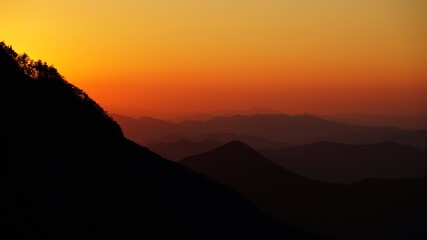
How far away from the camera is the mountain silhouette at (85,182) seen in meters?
48.4

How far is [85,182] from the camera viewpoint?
57.2 metres

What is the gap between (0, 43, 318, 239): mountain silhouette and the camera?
48438 millimetres

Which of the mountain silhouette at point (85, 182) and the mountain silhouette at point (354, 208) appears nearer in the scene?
the mountain silhouette at point (85, 182)

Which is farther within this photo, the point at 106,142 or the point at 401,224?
the point at 401,224

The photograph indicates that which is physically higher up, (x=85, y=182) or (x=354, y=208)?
(x=85, y=182)

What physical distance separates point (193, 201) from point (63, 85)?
24.7 metres

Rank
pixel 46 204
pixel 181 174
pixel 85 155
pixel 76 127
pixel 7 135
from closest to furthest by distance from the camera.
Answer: pixel 46 204 < pixel 7 135 < pixel 85 155 < pixel 76 127 < pixel 181 174

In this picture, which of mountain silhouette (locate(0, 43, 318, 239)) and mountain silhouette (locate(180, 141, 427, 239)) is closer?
mountain silhouette (locate(0, 43, 318, 239))

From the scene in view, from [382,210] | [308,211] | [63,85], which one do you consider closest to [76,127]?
[63,85]

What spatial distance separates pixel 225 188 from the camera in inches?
3324

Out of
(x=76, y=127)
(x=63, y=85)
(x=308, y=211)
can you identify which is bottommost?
(x=308, y=211)

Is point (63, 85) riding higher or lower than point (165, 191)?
higher

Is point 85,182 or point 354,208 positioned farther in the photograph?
point 354,208

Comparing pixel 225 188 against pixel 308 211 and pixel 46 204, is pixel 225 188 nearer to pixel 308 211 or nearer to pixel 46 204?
pixel 46 204
